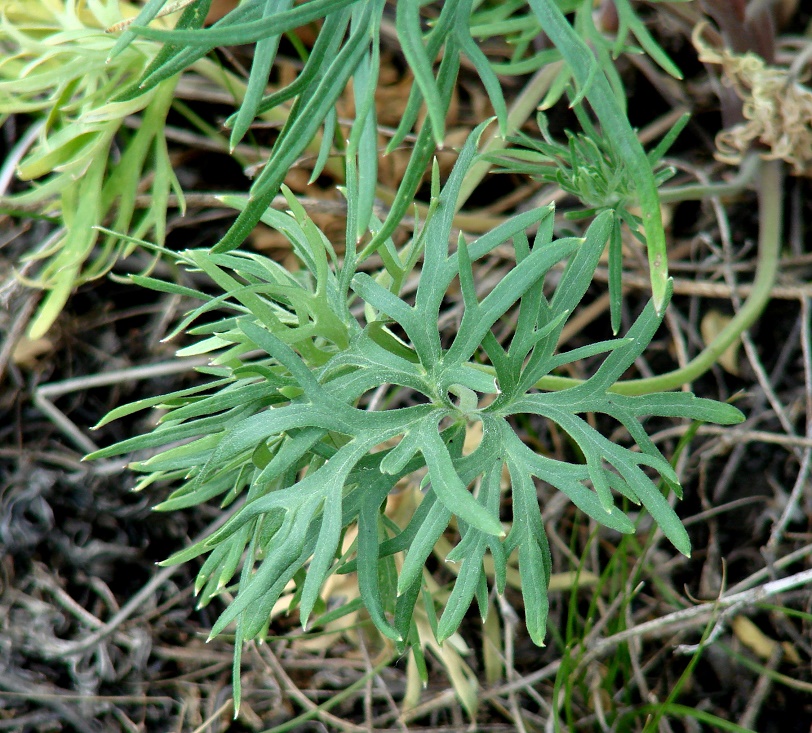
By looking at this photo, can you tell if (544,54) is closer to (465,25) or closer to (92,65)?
(465,25)

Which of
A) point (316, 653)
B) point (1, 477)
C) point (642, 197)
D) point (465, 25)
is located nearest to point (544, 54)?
point (465, 25)

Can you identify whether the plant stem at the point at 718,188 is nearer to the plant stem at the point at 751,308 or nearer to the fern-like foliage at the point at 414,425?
the plant stem at the point at 751,308

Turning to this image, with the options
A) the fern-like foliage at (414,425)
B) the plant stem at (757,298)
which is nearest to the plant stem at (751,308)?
the plant stem at (757,298)

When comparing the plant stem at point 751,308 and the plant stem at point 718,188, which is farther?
the plant stem at point 718,188

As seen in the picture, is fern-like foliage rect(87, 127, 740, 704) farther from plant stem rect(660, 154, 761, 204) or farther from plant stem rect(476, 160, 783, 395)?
plant stem rect(660, 154, 761, 204)

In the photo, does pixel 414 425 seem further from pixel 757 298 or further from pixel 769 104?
pixel 769 104

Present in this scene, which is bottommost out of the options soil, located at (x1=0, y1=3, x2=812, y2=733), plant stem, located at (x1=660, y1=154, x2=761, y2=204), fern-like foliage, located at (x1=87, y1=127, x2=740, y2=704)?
soil, located at (x1=0, y1=3, x2=812, y2=733)

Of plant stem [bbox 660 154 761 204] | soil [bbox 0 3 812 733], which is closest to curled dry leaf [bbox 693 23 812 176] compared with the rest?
plant stem [bbox 660 154 761 204]

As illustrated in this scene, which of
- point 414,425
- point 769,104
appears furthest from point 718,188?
point 414,425
